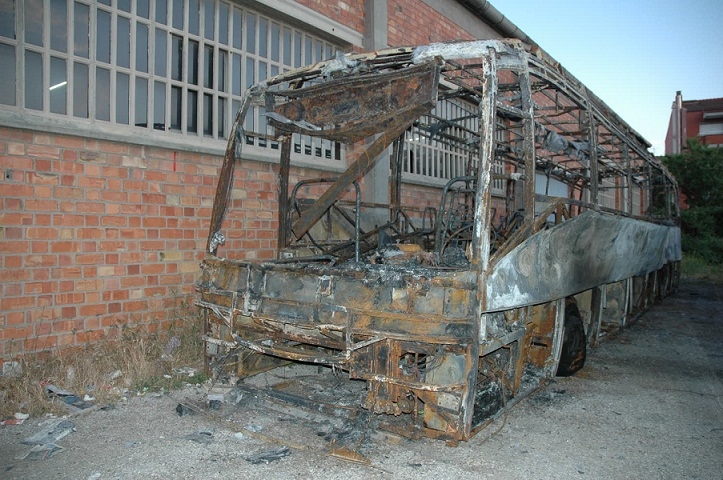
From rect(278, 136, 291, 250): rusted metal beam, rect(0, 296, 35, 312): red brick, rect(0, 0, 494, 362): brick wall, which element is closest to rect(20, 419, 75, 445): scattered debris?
rect(0, 0, 494, 362): brick wall

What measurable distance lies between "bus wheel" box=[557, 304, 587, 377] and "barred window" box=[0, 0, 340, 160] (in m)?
4.00

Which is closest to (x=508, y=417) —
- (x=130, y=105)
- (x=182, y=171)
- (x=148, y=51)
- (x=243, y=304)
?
(x=243, y=304)

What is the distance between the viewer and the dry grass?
13.0 ft

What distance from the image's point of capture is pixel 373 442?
11.2ft

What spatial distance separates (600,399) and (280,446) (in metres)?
2.73

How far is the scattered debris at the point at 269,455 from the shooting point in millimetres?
3137

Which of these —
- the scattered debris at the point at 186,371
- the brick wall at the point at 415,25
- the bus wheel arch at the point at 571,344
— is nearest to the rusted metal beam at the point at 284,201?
the scattered debris at the point at 186,371

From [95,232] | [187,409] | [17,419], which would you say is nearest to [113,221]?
[95,232]

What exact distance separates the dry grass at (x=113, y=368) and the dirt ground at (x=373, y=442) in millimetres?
203

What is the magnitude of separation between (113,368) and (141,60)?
304cm

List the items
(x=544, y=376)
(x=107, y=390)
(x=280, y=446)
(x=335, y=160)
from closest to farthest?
(x=280, y=446)
(x=107, y=390)
(x=544, y=376)
(x=335, y=160)

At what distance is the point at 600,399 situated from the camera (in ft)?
14.6

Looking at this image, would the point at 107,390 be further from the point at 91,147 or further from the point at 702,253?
the point at 702,253

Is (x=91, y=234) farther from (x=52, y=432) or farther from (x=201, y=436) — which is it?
(x=201, y=436)
